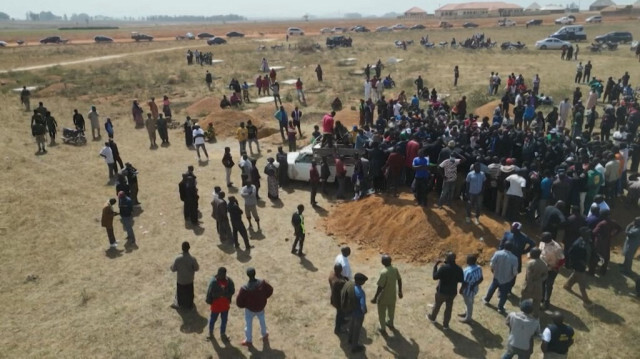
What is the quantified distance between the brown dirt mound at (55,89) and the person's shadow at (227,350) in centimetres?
2844

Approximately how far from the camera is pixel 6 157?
59.4ft

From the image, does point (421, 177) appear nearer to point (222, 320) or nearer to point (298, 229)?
point (298, 229)

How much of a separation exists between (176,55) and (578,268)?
5066cm

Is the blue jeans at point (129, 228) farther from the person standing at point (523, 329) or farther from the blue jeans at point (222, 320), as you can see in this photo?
the person standing at point (523, 329)

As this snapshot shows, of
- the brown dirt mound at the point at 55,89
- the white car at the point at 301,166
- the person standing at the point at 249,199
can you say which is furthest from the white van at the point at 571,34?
the person standing at the point at 249,199

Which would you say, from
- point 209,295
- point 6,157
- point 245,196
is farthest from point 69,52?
point 209,295

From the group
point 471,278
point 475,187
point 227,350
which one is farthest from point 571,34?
point 227,350

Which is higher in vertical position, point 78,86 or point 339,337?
point 78,86

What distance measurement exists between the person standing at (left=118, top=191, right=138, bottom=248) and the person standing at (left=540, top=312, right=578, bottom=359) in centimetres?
901

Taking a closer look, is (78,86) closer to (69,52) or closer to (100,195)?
(100,195)

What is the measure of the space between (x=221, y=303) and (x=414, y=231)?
5035 millimetres

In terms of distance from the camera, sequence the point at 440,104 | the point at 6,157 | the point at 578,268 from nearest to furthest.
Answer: the point at 578,268
the point at 6,157
the point at 440,104

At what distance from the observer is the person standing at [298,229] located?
10.3 meters

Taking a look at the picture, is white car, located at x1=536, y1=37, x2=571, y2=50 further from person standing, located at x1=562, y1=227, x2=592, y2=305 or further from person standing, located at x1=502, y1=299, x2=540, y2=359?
person standing, located at x1=502, y1=299, x2=540, y2=359
